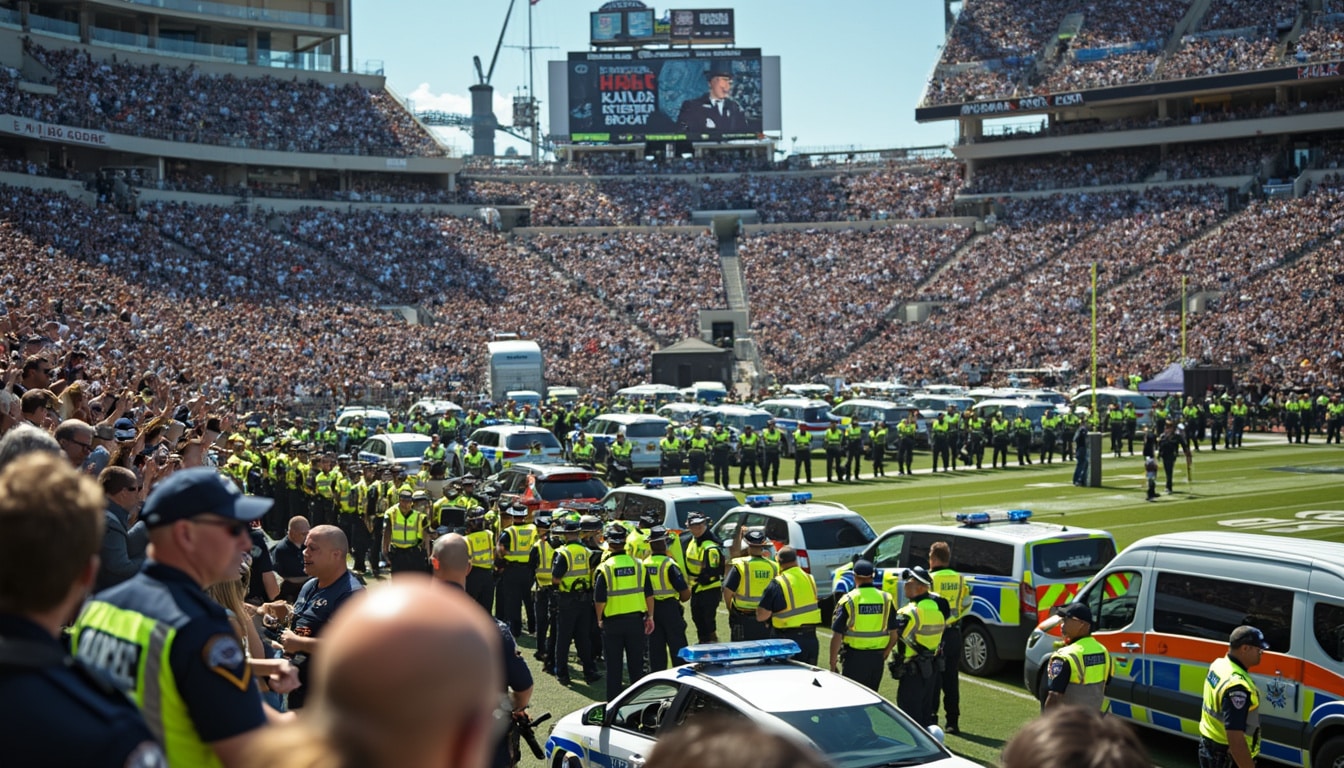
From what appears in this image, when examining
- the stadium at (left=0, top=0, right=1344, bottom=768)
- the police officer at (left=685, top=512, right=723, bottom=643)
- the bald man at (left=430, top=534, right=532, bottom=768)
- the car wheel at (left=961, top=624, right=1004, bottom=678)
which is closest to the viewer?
the bald man at (left=430, top=534, right=532, bottom=768)

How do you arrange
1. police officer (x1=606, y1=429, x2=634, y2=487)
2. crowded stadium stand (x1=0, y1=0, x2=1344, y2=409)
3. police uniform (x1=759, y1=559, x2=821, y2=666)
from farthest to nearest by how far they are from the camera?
1. crowded stadium stand (x1=0, y1=0, x2=1344, y2=409)
2. police officer (x1=606, y1=429, x2=634, y2=487)
3. police uniform (x1=759, y1=559, x2=821, y2=666)

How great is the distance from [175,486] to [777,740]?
75.2 inches

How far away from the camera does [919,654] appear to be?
415 inches

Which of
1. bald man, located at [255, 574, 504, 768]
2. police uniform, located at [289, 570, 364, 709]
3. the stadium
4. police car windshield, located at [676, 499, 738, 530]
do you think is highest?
the stadium

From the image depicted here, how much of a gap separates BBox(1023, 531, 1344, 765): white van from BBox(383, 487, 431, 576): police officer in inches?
299

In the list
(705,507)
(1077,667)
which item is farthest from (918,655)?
(705,507)

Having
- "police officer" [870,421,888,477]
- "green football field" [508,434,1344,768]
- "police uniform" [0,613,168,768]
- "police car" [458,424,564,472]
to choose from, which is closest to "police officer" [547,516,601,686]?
"green football field" [508,434,1344,768]

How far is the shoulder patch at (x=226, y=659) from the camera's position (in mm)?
3314

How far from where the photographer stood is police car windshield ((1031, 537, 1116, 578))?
13.3 meters

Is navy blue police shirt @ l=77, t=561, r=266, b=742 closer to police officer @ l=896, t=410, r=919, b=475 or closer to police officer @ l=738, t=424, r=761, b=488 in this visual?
police officer @ l=738, t=424, r=761, b=488

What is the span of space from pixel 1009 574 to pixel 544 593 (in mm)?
4858

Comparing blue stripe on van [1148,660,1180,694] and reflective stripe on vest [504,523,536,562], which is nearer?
blue stripe on van [1148,660,1180,694]

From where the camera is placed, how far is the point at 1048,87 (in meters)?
68.9

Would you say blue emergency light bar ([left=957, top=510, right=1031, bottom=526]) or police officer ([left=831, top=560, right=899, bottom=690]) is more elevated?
blue emergency light bar ([left=957, top=510, right=1031, bottom=526])
